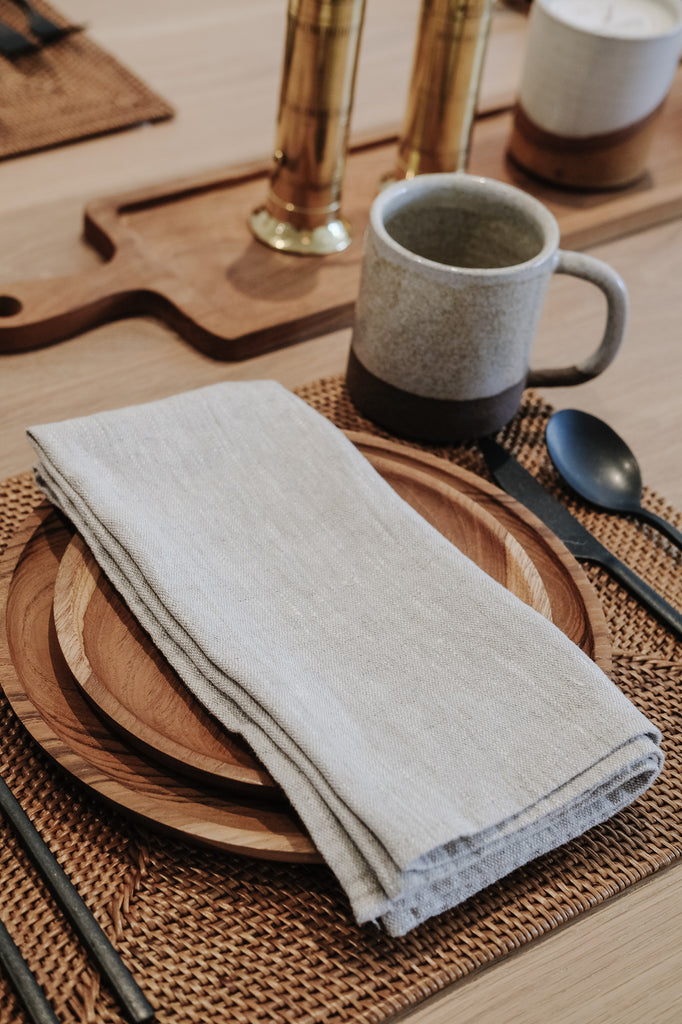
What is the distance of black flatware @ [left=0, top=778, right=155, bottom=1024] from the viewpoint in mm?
358

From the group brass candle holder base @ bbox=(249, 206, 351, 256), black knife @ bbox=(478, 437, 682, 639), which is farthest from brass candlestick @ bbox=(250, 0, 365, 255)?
black knife @ bbox=(478, 437, 682, 639)

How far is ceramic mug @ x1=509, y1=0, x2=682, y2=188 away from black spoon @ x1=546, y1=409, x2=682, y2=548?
290 mm

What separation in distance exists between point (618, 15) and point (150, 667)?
614mm

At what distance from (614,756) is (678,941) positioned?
8 centimetres

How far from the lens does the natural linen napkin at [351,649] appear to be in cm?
38

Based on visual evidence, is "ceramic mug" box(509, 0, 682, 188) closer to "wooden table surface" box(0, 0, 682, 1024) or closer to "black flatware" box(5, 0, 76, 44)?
"wooden table surface" box(0, 0, 682, 1024)

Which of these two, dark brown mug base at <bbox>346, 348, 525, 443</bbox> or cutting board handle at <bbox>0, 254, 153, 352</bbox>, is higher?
dark brown mug base at <bbox>346, 348, 525, 443</bbox>

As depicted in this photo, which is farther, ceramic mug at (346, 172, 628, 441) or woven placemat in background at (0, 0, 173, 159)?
woven placemat in background at (0, 0, 173, 159)

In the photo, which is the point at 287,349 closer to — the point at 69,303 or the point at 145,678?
the point at 69,303

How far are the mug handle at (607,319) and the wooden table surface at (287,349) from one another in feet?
0.13

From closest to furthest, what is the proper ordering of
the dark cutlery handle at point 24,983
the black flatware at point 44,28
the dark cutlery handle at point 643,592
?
the dark cutlery handle at point 24,983
the dark cutlery handle at point 643,592
the black flatware at point 44,28

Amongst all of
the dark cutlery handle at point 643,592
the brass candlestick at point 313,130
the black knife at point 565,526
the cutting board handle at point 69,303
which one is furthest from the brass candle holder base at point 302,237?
the dark cutlery handle at point 643,592

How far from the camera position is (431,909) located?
0.38 meters

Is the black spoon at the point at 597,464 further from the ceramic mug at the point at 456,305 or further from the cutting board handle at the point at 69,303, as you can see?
the cutting board handle at the point at 69,303
